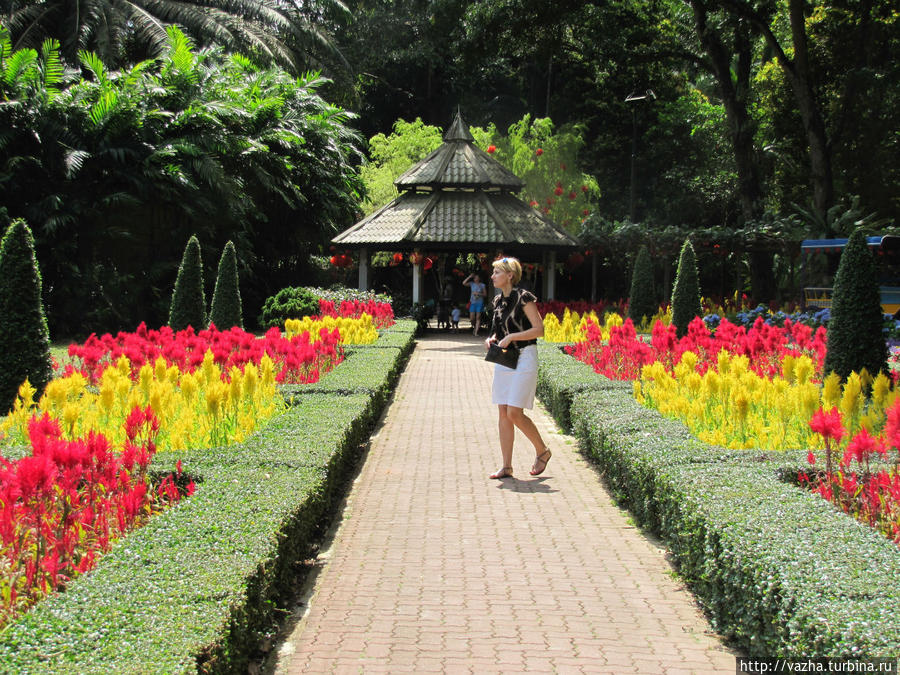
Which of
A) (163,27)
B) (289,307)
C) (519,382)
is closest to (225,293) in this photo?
(289,307)

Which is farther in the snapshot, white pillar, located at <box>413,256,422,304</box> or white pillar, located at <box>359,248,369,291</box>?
white pillar, located at <box>359,248,369,291</box>

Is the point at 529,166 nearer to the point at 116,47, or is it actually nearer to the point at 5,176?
the point at 116,47

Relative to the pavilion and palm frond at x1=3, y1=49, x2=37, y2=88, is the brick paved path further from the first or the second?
palm frond at x1=3, y1=49, x2=37, y2=88

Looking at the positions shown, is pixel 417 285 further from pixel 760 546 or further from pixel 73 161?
pixel 760 546

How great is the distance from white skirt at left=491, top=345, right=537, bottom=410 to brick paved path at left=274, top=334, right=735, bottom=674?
Answer: 0.72 m

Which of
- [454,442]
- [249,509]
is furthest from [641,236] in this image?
[249,509]

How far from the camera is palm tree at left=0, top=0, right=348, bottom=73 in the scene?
2612 cm

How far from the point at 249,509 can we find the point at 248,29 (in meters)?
28.2

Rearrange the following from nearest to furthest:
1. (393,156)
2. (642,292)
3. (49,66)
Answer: (642,292), (49,66), (393,156)

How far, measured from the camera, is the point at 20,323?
8586mm

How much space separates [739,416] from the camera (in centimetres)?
653

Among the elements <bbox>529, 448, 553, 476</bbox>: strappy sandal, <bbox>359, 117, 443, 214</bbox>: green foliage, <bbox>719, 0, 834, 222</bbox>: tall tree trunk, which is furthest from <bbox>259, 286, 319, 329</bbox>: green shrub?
<bbox>719, 0, 834, 222</bbox>: tall tree trunk

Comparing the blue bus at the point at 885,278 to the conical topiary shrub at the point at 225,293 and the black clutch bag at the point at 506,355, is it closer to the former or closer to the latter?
A: the conical topiary shrub at the point at 225,293

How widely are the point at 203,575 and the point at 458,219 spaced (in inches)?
836
